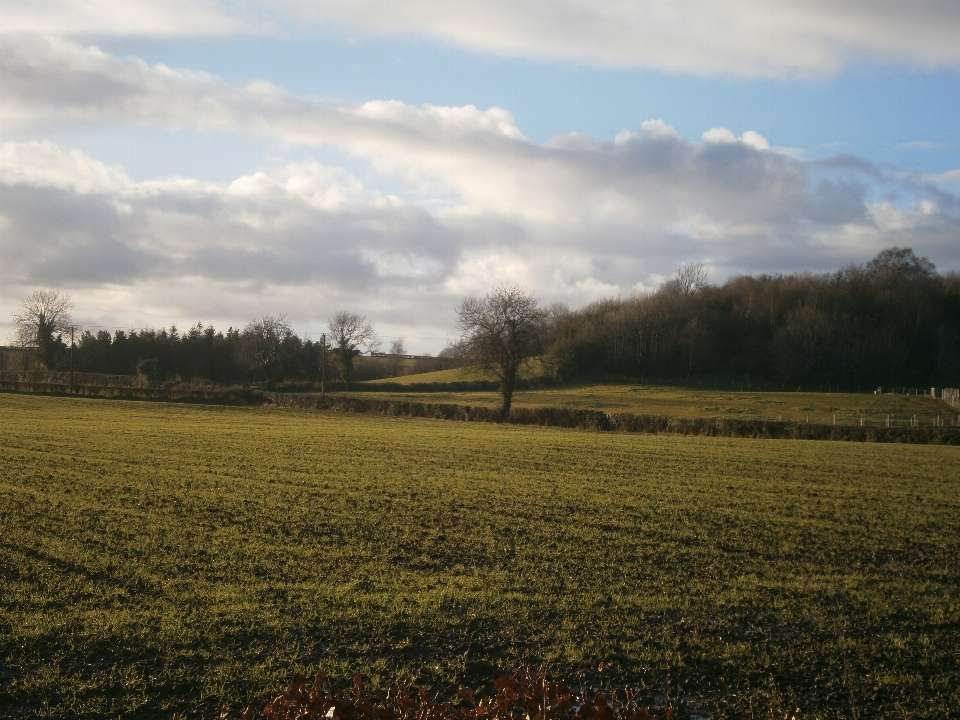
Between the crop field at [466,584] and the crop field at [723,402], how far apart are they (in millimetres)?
37186

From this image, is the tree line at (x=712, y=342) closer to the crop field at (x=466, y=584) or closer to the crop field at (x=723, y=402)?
the crop field at (x=723, y=402)

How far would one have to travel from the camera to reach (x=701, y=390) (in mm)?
85375

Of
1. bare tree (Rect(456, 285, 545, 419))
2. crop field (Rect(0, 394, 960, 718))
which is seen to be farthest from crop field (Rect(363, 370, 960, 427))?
crop field (Rect(0, 394, 960, 718))

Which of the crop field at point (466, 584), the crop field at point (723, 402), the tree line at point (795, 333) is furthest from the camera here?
the tree line at point (795, 333)

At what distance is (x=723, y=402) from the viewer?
7262 cm

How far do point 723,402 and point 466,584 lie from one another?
65.3 metres

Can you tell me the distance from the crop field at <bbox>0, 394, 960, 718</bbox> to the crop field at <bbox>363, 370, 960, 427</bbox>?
37186mm

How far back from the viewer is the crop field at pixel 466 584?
818cm

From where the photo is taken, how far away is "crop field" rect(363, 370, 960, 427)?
61062mm

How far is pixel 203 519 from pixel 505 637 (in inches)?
366

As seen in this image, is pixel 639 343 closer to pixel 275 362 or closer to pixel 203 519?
pixel 275 362

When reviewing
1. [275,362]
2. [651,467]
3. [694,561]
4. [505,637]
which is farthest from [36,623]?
[275,362]

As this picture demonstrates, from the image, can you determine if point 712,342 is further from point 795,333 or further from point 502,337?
point 502,337

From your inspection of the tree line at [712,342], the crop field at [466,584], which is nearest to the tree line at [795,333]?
the tree line at [712,342]
